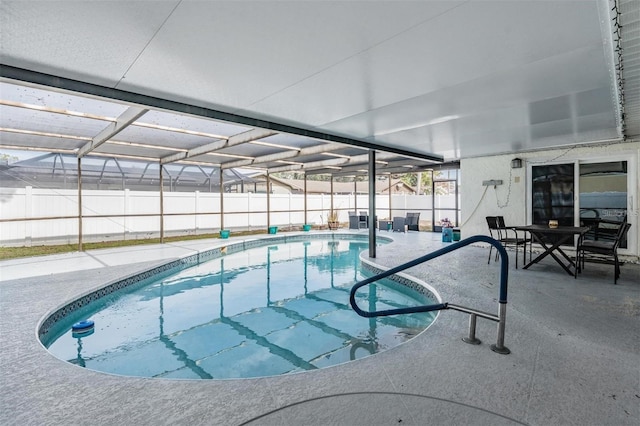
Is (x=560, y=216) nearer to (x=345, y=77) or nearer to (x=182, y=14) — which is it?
(x=345, y=77)

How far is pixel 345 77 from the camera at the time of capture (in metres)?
3.03

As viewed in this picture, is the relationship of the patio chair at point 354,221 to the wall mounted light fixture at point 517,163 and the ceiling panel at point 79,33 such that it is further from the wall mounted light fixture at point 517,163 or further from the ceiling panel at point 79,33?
the ceiling panel at point 79,33

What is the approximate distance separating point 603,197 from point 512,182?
1.72 m

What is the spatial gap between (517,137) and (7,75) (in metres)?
7.20

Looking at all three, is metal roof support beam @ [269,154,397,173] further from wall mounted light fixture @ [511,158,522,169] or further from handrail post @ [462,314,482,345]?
handrail post @ [462,314,482,345]

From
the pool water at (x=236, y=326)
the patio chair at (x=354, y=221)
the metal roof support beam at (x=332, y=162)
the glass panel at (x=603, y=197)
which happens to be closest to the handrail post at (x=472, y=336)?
the pool water at (x=236, y=326)

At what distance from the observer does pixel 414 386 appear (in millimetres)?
2062

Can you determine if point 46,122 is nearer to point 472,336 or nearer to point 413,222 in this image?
point 472,336

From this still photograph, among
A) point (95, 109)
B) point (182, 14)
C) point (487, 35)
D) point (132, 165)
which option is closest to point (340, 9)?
point (182, 14)

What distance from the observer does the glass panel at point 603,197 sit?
20.5 ft

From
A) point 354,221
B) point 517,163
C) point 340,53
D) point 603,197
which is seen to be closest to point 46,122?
point 340,53

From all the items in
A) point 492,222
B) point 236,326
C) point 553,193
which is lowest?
point 236,326

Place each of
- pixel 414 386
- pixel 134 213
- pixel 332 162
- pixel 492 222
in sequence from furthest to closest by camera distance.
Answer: pixel 134 213
pixel 332 162
pixel 492 222
pixel 414 386

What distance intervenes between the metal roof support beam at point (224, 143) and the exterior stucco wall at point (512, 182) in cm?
590
